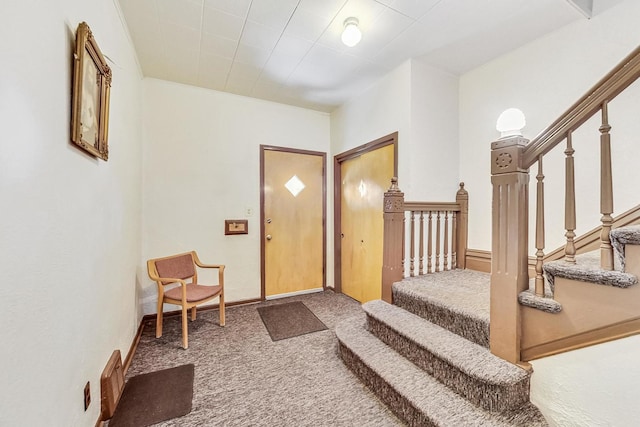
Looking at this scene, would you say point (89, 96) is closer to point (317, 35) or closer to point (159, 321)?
point (317, 35)

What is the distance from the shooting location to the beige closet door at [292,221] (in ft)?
11.5

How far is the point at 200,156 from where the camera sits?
3115 mm

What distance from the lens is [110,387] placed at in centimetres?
154

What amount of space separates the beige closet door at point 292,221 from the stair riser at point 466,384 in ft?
6.69

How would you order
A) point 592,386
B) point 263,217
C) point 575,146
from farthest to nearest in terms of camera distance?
point 263,217, point 575,146, point 592,386

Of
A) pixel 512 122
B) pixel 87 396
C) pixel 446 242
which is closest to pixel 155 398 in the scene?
pixel 87 396

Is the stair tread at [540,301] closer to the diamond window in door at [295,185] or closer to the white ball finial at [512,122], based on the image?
the white ball finial at [512,122]

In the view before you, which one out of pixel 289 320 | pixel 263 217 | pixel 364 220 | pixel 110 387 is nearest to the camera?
pixel 110 387

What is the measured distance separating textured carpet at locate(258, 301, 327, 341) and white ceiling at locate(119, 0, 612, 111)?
2719 millimetres

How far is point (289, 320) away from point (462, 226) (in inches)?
85.4

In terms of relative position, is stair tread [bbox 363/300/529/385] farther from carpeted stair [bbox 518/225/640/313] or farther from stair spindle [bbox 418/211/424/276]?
stair spindle [bbox 418/211/424/276]

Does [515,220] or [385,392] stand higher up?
[515,220]

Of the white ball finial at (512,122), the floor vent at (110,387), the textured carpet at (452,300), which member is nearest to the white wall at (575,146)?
the textured carpet at (452,300)

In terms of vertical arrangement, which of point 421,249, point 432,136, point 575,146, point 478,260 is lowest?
point 478,260
